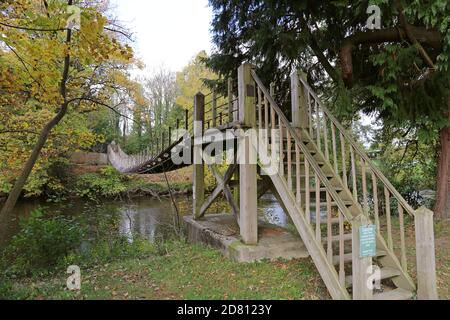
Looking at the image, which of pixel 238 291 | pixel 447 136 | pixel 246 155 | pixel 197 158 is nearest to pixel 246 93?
pixel 246 155

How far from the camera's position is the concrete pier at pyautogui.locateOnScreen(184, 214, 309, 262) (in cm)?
467

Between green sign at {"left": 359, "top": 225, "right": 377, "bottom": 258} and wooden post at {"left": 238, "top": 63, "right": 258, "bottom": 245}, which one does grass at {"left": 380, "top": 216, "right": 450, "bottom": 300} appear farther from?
wooden post at {"left": 238, "top": 63, "right": 258, "bottom": 245}

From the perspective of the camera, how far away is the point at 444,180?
6.40m

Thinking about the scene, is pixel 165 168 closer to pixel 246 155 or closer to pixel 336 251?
pixel 246 155

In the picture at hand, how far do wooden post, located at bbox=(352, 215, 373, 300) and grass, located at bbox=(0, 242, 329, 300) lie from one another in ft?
1.95

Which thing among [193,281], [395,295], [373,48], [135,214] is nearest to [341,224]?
[395,295]

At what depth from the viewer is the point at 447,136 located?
634cm

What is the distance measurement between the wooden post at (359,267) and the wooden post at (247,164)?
2.11 m

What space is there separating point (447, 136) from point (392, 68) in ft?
7.99

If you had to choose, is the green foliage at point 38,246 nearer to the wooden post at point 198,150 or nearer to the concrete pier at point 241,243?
the concrete pier at point 241,243

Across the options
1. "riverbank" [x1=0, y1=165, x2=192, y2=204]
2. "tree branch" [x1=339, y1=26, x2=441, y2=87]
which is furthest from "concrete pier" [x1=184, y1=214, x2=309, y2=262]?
"riverbank" [x1=0, y1=165, x2=192, y2=204]

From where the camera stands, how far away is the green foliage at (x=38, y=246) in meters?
5.42

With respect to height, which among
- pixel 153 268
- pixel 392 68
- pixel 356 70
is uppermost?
pixel 356 70

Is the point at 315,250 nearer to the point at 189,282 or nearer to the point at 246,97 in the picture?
the point at 189,282
